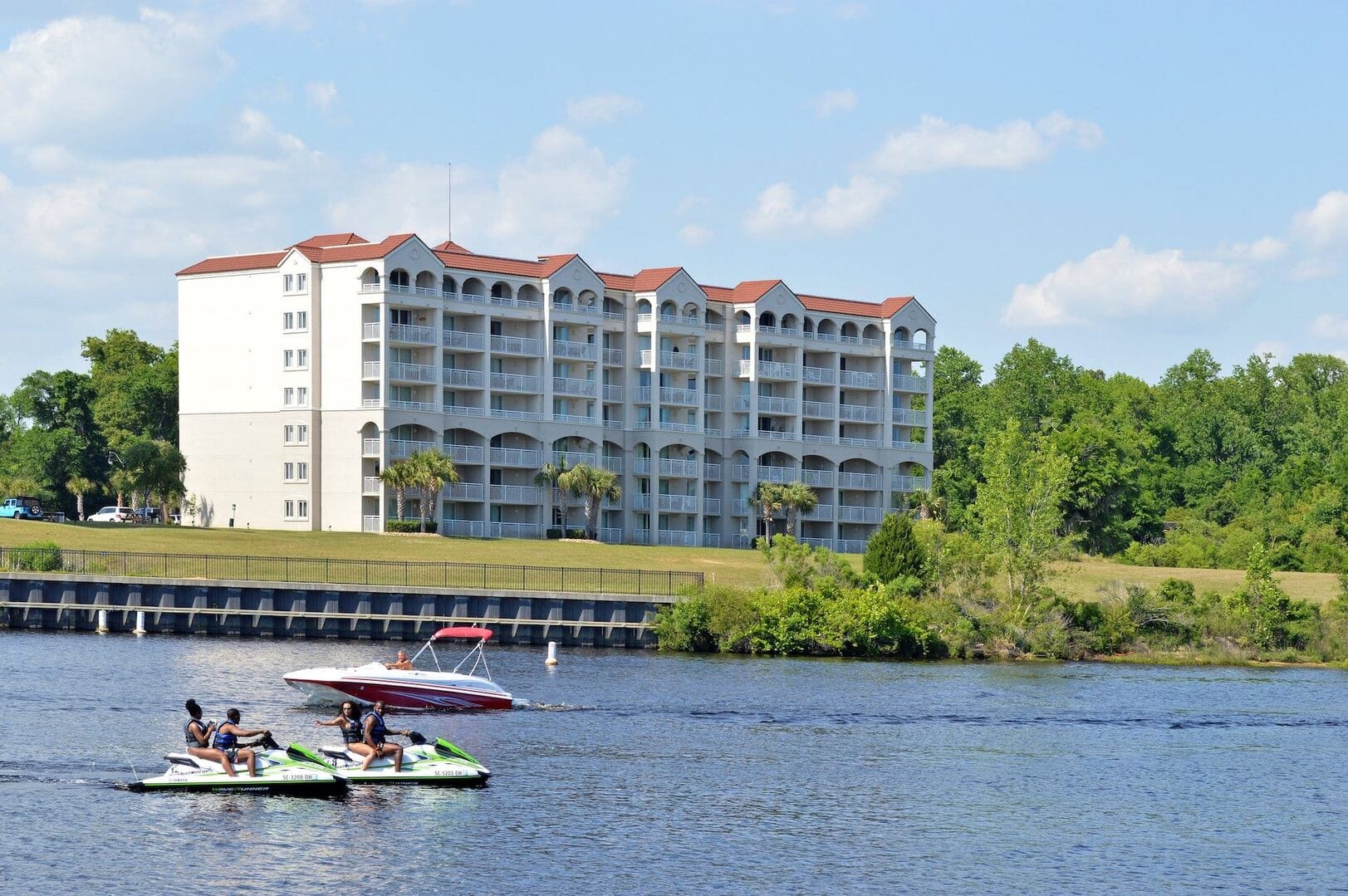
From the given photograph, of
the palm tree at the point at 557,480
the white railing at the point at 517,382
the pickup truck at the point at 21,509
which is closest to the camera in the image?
the pickup truck at the point at 21,509

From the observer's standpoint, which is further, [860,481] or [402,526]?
[860,481]

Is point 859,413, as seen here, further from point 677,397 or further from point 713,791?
point 713,791

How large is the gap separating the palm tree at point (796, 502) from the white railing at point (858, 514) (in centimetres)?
386

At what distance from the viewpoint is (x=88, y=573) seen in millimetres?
87000

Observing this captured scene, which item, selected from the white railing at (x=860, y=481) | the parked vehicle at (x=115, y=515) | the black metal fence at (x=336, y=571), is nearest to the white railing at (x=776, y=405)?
the white railing at (x=860, y=481)

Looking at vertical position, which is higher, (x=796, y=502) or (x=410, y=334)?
(x=410, y=334)

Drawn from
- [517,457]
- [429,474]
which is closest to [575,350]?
[517,457]

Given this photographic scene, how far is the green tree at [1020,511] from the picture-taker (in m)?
89.4

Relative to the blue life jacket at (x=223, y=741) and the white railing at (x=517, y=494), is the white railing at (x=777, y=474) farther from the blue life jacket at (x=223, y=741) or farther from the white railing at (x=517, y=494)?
the blue life jacket at (x=223, y=741)

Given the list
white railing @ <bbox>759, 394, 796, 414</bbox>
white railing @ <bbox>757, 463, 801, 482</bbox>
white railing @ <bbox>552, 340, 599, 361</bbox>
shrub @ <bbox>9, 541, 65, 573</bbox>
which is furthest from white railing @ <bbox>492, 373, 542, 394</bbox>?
shrub @ <bbox>9, 541, 65, 573</bbox>

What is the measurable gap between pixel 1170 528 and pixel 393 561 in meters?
85.5

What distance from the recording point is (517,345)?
12462cm

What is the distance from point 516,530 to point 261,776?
78.3m

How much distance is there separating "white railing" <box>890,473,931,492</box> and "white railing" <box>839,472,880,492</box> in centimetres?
141
